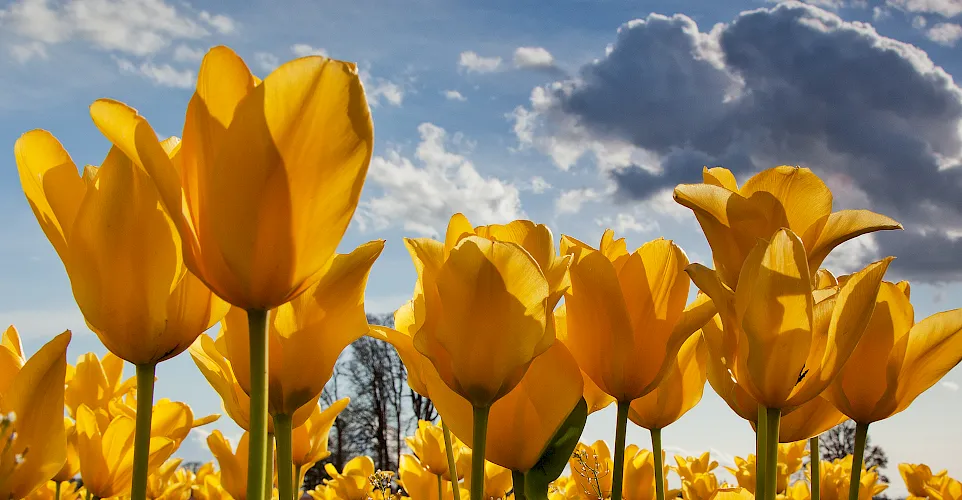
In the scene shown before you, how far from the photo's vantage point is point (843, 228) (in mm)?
1057

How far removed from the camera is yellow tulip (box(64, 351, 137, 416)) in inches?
84.5

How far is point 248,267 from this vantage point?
744mm

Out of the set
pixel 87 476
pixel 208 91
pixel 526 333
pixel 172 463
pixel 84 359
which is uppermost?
pixel 84 359

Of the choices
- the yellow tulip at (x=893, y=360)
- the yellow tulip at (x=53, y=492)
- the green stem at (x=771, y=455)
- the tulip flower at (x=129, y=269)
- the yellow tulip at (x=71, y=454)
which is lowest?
the green stem at (x=771, y=455)

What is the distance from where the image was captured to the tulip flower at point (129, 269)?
0.86 metres

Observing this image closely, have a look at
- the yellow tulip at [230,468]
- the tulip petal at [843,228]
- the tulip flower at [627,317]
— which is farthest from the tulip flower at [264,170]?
the yellow tulip at [230,468]

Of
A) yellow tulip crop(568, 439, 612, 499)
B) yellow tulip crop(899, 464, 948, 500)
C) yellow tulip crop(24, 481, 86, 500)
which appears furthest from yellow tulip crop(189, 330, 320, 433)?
yellow tulip crop(899, 464, 948, 500)

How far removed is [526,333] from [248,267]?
0.96 feet

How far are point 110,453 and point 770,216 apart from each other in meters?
1.26

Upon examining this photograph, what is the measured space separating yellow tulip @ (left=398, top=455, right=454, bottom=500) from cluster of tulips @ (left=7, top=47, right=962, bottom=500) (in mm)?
1302

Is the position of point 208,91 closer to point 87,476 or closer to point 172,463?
point 87,476

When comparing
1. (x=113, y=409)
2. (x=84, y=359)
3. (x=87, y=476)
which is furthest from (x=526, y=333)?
(x=84, y=359)

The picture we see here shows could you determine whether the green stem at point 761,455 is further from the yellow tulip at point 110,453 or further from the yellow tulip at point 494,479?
the yellow tulip at point 494,479

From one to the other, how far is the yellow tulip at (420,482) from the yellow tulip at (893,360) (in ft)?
4.85
